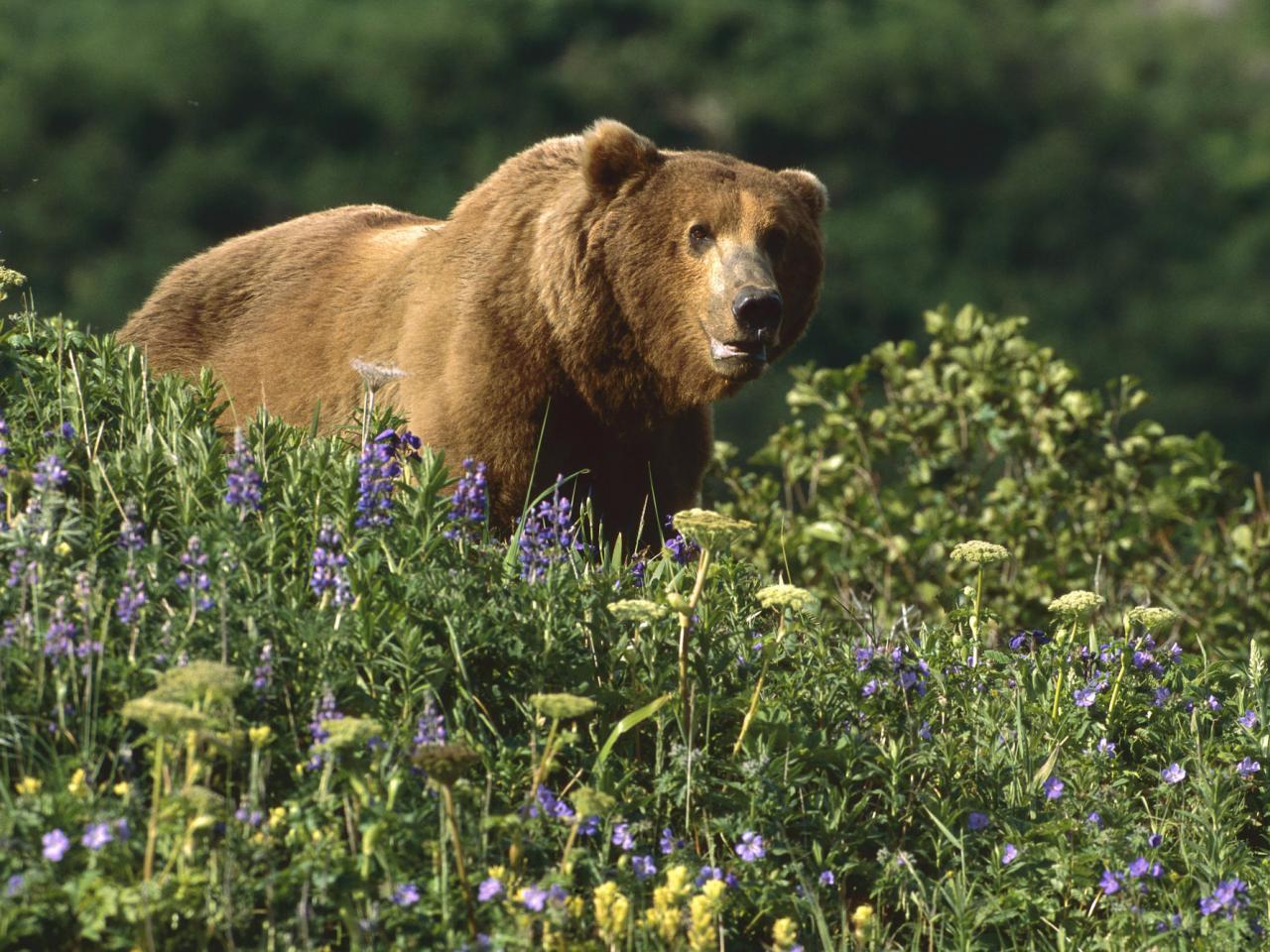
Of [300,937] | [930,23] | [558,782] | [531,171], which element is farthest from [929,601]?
[930,23]

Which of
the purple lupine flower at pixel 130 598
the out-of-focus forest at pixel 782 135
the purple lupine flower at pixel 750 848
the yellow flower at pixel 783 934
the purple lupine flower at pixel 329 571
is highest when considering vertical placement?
the out-of-focus forest at pixel 782 135

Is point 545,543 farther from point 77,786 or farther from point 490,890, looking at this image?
point 77,786

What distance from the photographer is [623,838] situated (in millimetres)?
3629

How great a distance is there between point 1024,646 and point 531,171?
8.09 ft

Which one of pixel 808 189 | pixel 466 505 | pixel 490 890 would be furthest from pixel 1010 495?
pixel 490 890

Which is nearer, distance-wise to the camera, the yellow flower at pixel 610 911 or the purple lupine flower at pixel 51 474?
the yellow flower at pixel 610 911

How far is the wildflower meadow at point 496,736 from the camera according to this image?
333 cm

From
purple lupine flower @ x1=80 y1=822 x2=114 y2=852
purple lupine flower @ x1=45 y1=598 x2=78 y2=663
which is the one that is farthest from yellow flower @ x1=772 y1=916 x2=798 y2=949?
purple lupine flower @ x1=45 y1=598 x2=78 y2=663

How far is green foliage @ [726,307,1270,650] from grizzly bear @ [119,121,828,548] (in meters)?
1.24

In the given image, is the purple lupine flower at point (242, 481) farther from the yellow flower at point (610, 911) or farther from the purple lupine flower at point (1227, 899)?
the purple lupine flower at point (1227, 899)

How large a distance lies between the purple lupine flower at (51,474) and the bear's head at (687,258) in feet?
8.93

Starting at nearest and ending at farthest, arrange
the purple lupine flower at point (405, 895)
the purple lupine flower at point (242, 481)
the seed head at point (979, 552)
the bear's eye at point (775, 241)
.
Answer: the purple lupine flower at point (405, 895) → the purple lupine flower at point (242, 481) → the seed head at point (979, 552) → the bear's eye at point (775, 241)

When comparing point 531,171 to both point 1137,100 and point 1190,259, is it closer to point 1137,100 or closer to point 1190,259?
point 1190,259

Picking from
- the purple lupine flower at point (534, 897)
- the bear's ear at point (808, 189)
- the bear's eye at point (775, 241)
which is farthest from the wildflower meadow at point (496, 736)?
the bear's ear at point (808, 189)
